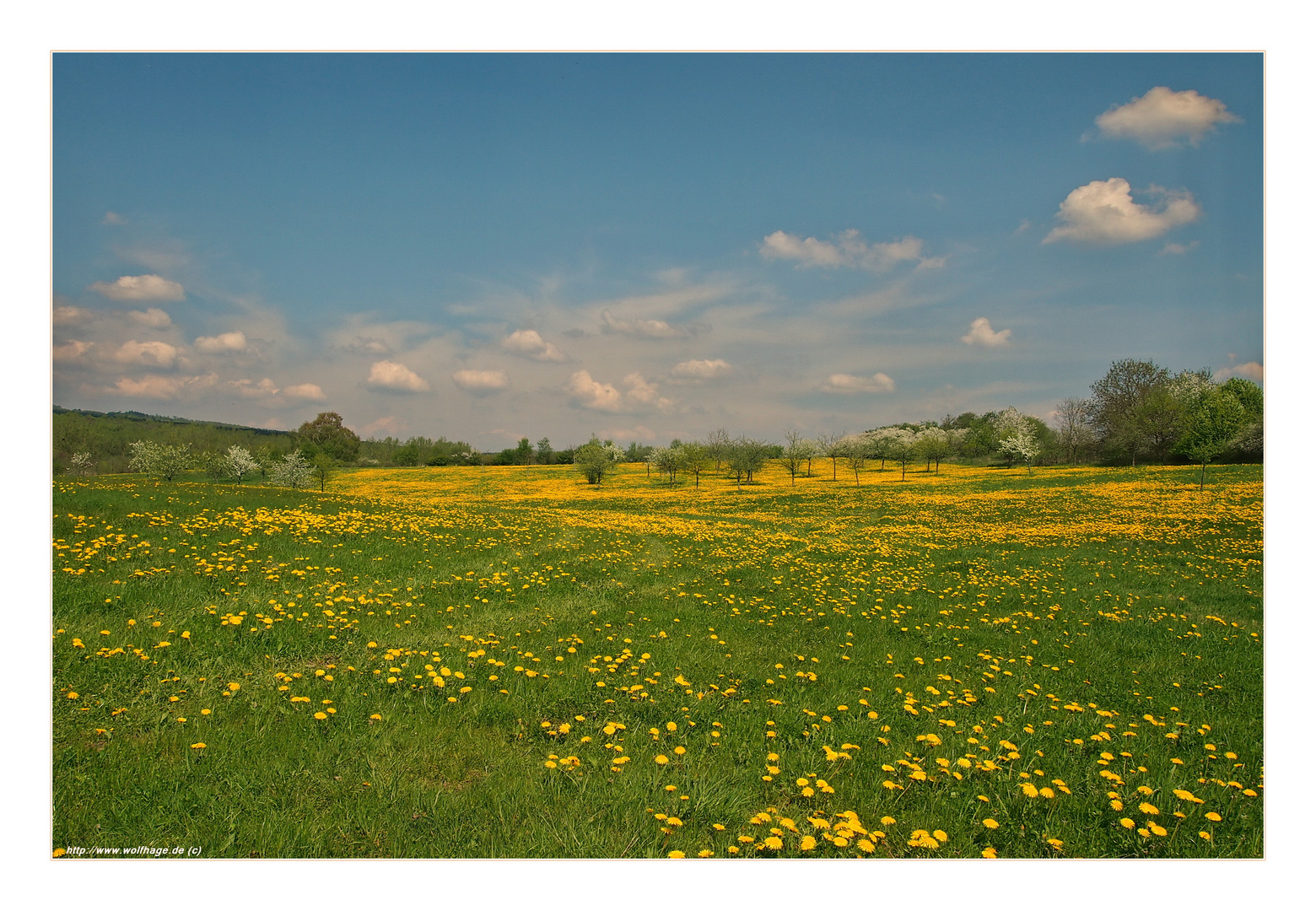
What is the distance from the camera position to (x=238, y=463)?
22062mm

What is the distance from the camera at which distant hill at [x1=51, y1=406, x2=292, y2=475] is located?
5891 millimetres

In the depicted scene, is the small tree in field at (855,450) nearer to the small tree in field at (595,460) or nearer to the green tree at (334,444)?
the small tree in field at (595,460)

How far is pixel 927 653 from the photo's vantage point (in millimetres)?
7145

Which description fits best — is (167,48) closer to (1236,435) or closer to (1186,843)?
(1186,843)

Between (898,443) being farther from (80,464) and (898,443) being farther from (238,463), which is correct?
(80,464)

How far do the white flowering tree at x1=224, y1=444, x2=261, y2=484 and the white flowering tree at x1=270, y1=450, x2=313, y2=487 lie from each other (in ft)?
3.15

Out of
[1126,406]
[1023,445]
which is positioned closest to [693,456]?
[1023,445]

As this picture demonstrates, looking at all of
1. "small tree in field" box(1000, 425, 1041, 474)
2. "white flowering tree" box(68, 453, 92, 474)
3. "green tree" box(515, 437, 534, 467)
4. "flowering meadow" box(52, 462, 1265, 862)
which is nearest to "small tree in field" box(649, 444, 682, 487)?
"green tree" box(515, 437, 534, 467)

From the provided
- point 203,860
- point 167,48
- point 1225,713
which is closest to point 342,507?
point 167,48

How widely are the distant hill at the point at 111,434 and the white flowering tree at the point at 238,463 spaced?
6.47 meters

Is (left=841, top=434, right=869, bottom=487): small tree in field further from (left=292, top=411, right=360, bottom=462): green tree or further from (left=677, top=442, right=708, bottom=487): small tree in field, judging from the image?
(left=292, top=411, right=360, bottom=462): green tree

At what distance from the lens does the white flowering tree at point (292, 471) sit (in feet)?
80.7

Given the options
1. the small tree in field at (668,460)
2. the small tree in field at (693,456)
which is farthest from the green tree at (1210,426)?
the small tree in field at (668,460)

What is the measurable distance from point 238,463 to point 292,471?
12.0 feet
